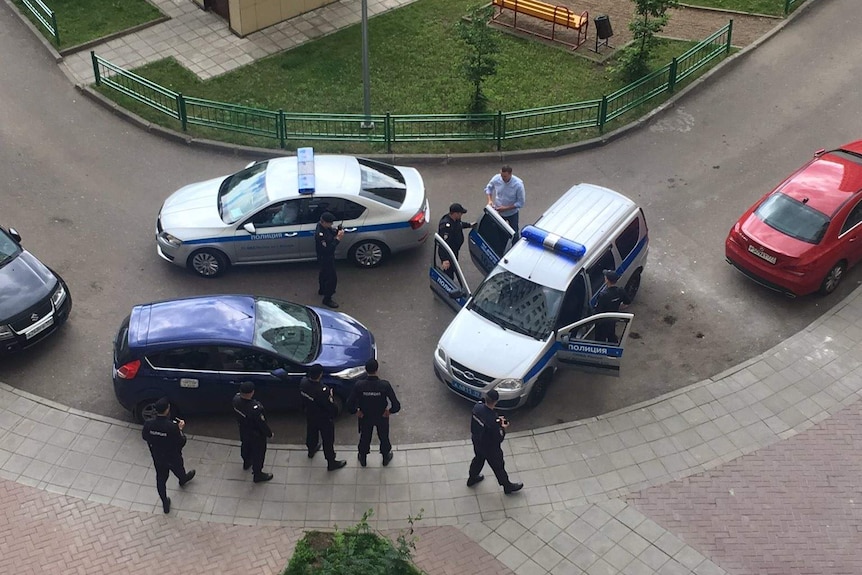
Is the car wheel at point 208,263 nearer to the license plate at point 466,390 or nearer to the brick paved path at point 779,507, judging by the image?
the license plate at point 466,390

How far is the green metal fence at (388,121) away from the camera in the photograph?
1817 cm

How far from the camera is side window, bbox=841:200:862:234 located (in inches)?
582

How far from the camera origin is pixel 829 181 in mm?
15289

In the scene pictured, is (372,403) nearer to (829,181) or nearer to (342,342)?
(342,342)

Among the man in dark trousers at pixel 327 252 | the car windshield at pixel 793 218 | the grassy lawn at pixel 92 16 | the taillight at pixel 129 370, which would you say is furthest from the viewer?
the grassy lawn at pixel 92 16

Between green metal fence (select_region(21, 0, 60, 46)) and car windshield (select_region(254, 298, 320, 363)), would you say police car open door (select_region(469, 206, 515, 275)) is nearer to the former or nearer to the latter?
car windshield (select_region(254, 298, 320, 363))

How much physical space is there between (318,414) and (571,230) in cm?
461

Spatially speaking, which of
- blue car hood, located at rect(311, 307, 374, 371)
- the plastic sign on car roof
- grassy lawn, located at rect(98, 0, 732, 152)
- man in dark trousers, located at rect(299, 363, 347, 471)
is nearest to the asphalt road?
man in dark trousers, located at rect(299, 363, 347, 471)

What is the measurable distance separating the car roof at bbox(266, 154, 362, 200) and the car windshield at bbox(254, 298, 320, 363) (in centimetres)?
227

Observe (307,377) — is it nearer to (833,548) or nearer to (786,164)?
(833,548)

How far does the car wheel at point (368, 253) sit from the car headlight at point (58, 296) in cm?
431

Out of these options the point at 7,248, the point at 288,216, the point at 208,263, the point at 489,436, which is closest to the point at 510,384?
the point at 489,436

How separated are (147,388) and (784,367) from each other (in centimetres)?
883

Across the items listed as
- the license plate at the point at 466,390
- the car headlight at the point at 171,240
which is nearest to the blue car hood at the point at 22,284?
the car headlight at the point at 171,240
